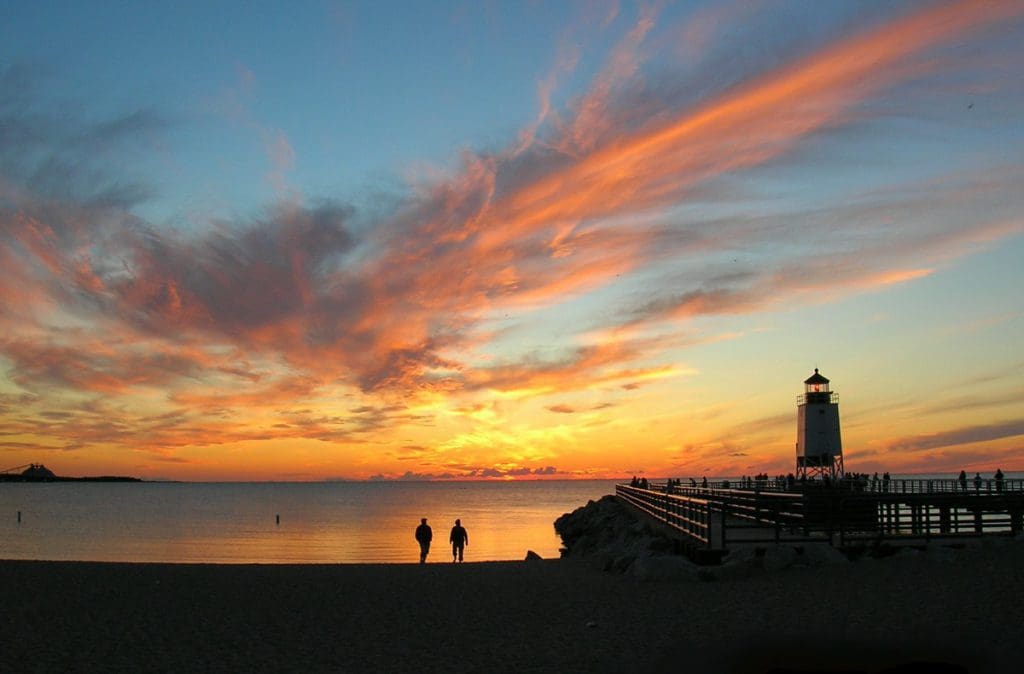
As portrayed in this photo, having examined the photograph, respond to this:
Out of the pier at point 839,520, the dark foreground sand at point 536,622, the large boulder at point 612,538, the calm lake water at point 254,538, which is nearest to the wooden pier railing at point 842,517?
the pier at point 839,520

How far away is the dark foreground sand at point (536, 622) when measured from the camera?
10.6 meters

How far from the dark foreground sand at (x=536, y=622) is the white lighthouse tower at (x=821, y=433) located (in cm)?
3547

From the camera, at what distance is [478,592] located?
1786 centimetres

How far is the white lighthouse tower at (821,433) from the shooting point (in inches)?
2074

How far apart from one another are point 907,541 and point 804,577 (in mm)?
5643

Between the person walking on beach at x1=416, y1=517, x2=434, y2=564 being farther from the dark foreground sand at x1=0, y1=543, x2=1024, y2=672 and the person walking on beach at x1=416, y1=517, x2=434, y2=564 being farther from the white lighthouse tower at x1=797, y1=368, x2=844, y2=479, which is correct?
the white lighthouse tower at x1=797, y1=368, x2=844, y2=479

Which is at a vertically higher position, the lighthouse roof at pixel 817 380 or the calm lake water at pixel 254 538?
the lighthouse roof at pixel 817 380

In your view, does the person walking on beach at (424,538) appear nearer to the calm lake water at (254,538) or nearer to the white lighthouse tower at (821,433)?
the calm lake water at (254,538)

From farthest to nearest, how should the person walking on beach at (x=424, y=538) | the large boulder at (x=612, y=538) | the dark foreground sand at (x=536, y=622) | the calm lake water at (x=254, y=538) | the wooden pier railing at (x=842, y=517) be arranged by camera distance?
1. the calm lake water at (x=254, y=538)
2. the person walking on beach at (x=424, y=538)
3. the large boulder at (x=612, y=538)
4. the wooden pier railing at (x=842, y=517)
5. the dark foreground sand at (x=536, y=622)

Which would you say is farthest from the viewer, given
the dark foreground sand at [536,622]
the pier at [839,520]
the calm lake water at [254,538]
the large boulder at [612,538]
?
the calm lake water at [254,538]

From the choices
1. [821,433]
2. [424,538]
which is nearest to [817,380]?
[821,433]

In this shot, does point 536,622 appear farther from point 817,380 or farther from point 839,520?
point 817,380

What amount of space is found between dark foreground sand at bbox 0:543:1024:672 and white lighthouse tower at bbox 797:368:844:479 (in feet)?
116

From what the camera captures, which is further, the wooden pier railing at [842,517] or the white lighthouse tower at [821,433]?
the white lighthouse tower at [821,433]
